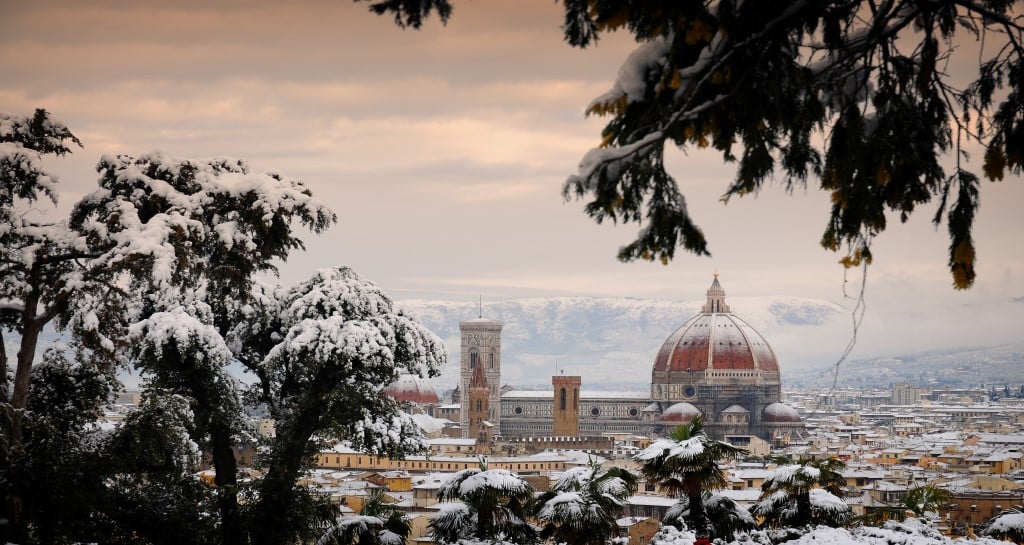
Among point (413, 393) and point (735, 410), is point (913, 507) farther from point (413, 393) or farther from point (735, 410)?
point (413, 393)

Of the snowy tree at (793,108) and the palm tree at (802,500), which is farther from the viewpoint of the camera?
the palm tree at (802,500)

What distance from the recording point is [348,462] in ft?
289

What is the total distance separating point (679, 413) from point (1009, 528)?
100 m

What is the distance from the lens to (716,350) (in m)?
124

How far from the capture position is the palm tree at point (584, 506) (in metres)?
15.4

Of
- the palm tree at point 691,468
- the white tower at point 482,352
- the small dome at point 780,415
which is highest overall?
the white tower at point 482,352

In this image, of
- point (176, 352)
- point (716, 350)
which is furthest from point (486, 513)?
point (716, 350)

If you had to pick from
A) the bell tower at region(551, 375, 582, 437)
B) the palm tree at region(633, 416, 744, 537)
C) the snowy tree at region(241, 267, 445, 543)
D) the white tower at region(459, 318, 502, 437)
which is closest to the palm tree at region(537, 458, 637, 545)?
the palm tree at region(633, 416, 744, 537)

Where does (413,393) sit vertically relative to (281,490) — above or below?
above

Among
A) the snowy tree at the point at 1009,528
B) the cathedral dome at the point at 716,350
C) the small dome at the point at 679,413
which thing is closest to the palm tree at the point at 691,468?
the snowy tree at the point at 1009,528

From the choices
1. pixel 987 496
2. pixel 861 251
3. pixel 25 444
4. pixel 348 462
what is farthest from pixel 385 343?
pixel 348 462

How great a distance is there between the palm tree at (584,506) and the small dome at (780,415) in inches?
4013

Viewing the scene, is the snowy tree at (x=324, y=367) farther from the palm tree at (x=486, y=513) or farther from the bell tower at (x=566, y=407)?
the bell tower at (x=566, y=407)

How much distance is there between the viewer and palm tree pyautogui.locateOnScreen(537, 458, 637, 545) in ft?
50.4
